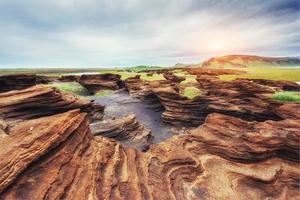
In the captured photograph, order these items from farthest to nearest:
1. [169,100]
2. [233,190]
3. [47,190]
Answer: [169,100] < [233,190] < [47,190]

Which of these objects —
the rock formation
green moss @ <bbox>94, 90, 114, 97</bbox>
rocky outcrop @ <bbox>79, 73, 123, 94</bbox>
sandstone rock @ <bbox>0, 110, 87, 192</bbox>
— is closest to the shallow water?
green moss @ <bbox>94, 90, 114, 97</bbox>

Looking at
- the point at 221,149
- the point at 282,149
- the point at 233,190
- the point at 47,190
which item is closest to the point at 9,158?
the point at 47,190

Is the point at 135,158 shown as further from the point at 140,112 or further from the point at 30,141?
the point at 140,112

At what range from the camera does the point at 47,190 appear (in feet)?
21.2

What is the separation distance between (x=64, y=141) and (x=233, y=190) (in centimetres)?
643

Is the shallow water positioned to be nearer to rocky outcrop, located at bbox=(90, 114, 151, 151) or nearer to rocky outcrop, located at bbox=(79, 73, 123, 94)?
rocky outcrop, located at bbox=(90, 114, 151, 151)

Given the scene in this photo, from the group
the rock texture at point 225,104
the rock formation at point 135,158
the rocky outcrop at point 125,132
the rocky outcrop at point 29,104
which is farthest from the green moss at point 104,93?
the rock formation at point 135,158

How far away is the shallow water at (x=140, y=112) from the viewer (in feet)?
73.2

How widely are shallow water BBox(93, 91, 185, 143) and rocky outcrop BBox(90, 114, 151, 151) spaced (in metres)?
2.48

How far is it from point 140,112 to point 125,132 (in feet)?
41.1

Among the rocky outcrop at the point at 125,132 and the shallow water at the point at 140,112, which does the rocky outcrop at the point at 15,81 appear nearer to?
the shallow water at the point at 140,112

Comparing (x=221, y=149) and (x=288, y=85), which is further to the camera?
(x=288, y=85)

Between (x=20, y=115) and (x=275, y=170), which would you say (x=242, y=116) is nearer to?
(x=275, y=170)

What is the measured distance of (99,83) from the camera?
4481 centimetres
